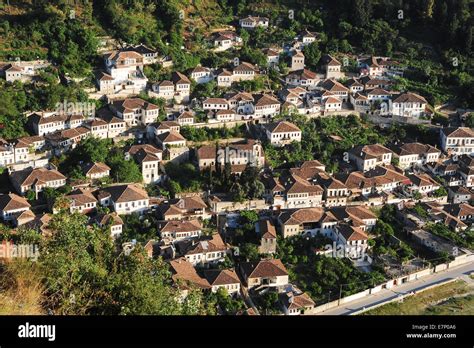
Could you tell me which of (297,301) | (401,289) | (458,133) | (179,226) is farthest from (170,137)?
(458,133)

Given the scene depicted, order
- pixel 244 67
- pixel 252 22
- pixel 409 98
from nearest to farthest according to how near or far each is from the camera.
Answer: pixel 409 98, pixel 244 67, pixel 252 22

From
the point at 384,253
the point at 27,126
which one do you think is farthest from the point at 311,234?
the point at 27,126

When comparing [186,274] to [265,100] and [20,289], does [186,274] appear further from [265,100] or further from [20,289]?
[265,100]

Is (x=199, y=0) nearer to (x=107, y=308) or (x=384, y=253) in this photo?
(x=384, y=253)

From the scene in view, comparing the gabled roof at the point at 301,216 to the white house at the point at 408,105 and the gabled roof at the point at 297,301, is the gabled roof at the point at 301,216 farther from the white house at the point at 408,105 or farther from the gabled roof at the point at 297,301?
the white house at the point at 408,105

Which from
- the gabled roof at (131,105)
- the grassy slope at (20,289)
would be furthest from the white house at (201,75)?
the grassy slope at (20,289)
